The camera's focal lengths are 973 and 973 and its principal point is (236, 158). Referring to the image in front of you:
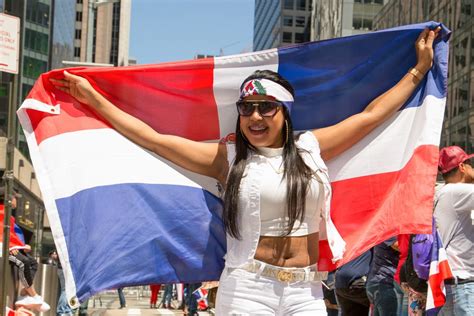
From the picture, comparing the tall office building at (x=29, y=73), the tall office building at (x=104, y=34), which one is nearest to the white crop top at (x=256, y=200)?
the tall office building at (x=29, y=73)

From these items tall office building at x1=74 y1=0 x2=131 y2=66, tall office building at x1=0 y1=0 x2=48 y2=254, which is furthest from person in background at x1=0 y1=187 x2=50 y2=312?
tall office building at x1=74 y1=0 x2=131 y2=66

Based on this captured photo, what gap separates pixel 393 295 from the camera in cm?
884

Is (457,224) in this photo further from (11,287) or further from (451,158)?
(11,287)

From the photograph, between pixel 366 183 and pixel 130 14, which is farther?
pixel 130 14

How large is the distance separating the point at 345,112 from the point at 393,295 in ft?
11.1

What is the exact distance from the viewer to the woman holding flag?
4.80 m

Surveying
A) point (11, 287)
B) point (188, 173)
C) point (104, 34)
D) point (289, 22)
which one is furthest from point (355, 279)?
point (104, 34)

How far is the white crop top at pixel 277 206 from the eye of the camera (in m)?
4.91

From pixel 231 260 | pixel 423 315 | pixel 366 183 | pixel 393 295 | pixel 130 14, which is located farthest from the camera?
pixel 130 14

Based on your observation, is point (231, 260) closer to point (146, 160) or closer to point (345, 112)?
point (146, 160)

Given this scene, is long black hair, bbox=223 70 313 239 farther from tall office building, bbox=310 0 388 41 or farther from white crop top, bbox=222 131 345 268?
tall office building, bbox=310 0 388 41

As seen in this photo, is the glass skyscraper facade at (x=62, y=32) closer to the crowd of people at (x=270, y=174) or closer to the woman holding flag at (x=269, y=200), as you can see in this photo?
the crowd of people at (x=270, y=174)

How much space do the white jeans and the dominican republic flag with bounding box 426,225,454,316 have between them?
2681 millimetres

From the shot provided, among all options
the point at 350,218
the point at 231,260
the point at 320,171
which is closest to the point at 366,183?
the point at 350,218
